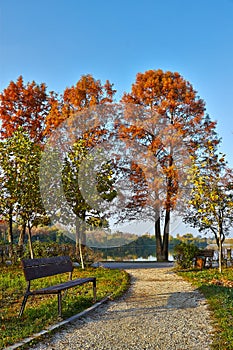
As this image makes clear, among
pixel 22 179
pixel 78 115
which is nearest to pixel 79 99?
pixel 78 115

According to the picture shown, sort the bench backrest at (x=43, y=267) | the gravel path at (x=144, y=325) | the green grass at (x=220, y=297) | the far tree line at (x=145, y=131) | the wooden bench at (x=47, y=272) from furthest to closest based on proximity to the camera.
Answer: the far tree line at (x=145, y=131) < the bench backrest at (x=43, y=267) < the wooden bench at (x=47, y=272) < the green grass at (x=220, y=297) < the gravel path at (x=144, y=325)

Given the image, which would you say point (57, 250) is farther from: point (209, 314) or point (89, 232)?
point (209, 314)

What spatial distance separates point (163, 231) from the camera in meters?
19.8

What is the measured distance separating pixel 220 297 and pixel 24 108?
15.2 metres

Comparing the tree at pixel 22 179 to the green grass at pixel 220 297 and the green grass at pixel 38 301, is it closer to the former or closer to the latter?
the green grass at pixel 38 301

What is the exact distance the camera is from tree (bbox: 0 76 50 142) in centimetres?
2008

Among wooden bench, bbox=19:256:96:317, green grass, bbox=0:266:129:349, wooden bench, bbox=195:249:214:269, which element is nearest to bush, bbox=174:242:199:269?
wooden bench, bbox=195:249:214:269

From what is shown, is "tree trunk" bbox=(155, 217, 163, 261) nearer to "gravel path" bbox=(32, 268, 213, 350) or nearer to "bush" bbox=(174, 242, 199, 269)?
"bush" bbox=(174, 242, 199, 269)

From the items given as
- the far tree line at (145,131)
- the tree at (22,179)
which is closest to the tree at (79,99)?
the far tree line at (145,131)

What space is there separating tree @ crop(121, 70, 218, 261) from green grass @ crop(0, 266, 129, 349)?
5900 millimetres

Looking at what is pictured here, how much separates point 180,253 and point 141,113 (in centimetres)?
742

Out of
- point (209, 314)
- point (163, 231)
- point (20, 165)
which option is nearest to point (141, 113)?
point (163, 231)

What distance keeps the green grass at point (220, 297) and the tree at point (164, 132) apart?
5746 millimetres

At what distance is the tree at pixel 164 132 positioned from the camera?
17.8m
